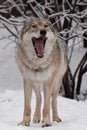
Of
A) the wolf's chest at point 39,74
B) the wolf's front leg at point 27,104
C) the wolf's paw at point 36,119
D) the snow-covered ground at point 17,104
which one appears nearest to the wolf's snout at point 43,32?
the wolf's chest at point 39,74

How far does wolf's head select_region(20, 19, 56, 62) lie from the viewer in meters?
6.53

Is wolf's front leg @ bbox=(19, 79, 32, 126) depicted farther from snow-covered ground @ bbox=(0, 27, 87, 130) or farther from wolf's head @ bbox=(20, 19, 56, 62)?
wolf's head @ bbox=(20, 19, 56, 62)

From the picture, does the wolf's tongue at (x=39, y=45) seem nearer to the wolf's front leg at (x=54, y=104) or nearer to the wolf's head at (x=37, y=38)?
the wolf's head at (x=37, y=38)

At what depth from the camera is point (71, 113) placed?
28.9 ft

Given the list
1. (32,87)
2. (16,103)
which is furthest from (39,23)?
(16,103)

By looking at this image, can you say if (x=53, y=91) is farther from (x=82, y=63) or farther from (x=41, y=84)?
(x=82, y=63)

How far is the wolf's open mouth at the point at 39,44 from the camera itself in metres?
6.61

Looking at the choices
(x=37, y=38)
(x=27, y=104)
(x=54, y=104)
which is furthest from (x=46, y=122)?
(x=37, y=38)

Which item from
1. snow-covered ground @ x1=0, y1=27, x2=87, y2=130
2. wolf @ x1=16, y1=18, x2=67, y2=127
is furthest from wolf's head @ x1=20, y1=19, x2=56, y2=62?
snow-covered ground @ x1=0, y1=27, x2=87, y2=130

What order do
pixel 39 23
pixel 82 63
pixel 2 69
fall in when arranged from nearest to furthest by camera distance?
pixel 39 23
pixel 82 63
pixel 2 69

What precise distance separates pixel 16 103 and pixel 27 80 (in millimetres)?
2863

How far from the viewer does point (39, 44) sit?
6.64 metres

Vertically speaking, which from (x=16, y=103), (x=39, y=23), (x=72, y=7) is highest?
(x=39, y=23)

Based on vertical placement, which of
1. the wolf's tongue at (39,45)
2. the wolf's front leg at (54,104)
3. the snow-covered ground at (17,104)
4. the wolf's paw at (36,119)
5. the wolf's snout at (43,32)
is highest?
the wolf's snout at (43,32)
